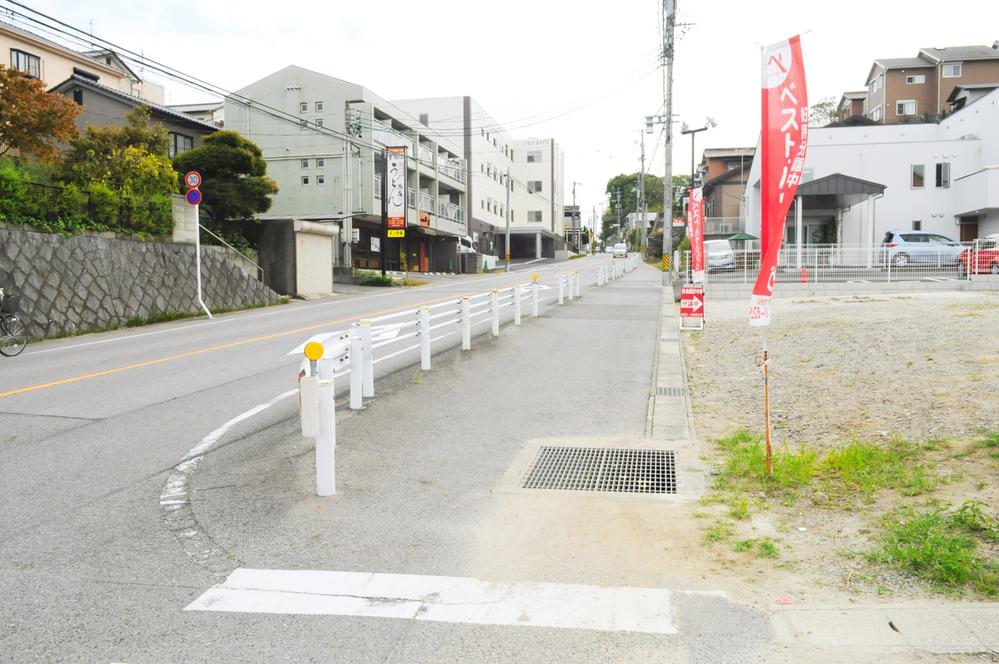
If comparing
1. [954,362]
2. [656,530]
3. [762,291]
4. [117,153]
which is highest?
[117,153]

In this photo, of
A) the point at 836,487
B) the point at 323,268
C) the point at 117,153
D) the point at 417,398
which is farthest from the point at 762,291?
the point at 323,268

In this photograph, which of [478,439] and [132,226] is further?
[132,226]

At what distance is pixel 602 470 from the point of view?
21.0 ft

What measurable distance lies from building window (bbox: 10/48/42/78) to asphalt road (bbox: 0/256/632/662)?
2670 centimetres

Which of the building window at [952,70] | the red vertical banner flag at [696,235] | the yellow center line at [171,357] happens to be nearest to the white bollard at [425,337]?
the yellow center line at [171,357]

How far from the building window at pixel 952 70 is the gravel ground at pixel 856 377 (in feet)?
144

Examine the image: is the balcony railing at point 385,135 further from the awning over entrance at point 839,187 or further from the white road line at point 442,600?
the white road line at point 442,600

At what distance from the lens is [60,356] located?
12609mm

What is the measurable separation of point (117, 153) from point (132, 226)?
10.9 feet

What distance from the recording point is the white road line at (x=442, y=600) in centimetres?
367

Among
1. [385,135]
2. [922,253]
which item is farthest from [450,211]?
[922,253]

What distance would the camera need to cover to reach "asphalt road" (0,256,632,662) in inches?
142

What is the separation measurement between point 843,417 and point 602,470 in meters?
2.80

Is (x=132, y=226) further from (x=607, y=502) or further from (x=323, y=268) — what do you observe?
(x=607, y=502)
